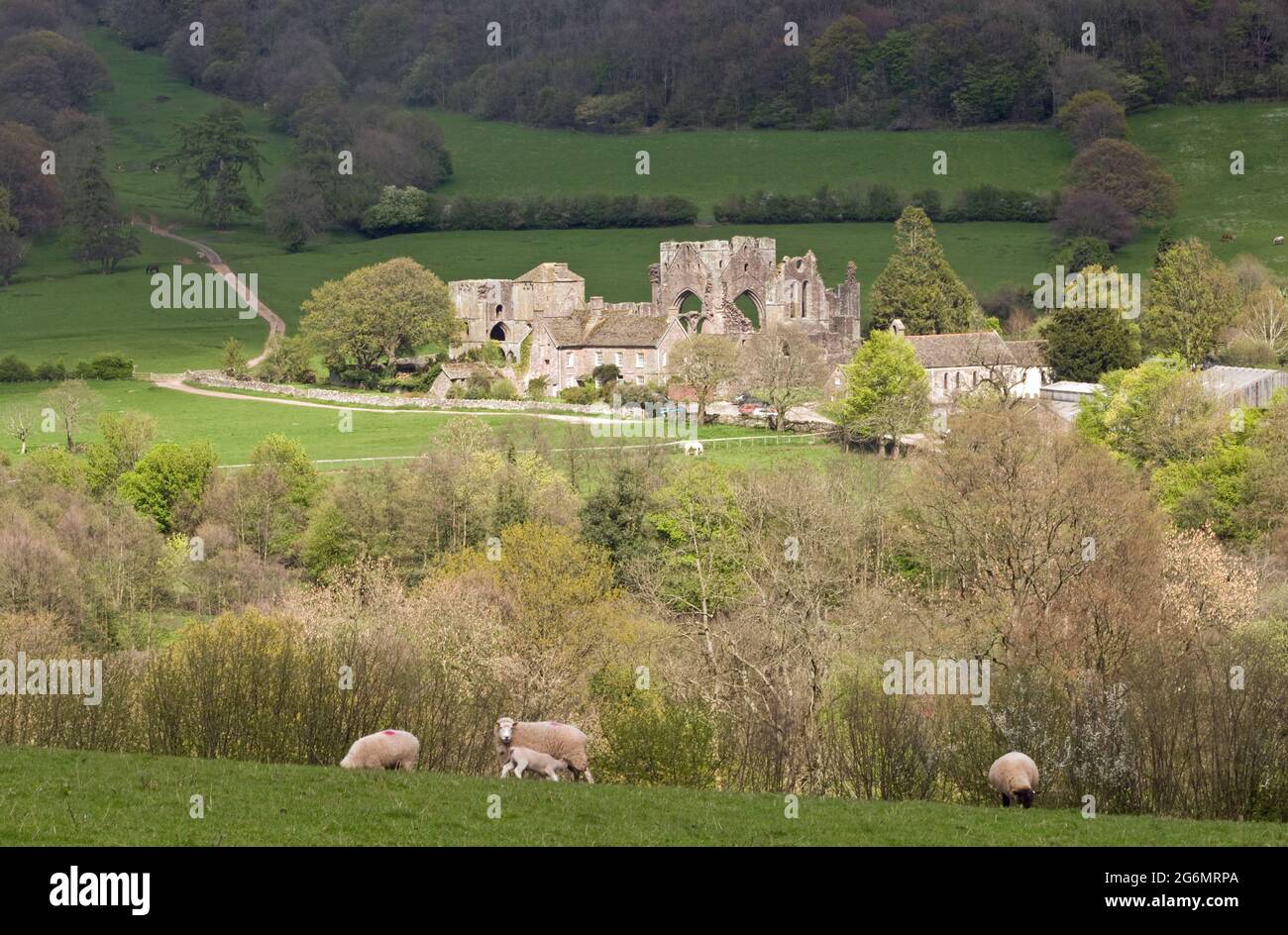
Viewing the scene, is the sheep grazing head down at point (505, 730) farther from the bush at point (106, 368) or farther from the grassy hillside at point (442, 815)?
the bush at point (106, 368)

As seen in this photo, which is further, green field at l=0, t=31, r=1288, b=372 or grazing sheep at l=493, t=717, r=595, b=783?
green field at l=0, t=31, r=1288, b=372

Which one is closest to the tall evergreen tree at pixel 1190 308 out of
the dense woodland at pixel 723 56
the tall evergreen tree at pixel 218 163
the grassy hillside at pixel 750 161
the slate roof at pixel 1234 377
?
the slate roof at pixel 1234 377

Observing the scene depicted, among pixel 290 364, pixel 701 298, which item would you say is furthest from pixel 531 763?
pixel 701 298

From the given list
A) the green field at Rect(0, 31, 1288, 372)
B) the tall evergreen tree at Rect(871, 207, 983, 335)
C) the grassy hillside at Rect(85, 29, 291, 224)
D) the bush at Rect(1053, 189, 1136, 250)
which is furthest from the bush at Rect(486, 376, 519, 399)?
the grassy hillside at Rect(85, 29, 291, 224)

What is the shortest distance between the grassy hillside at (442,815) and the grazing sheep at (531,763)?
83.0 inches

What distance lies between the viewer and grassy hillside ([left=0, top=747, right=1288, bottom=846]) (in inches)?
766

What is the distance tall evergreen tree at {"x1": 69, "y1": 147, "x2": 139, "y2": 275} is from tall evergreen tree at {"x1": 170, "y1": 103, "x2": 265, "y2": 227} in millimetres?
10527

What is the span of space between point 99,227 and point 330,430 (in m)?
50.6

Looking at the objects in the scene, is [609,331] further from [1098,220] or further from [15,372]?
[1098,220]

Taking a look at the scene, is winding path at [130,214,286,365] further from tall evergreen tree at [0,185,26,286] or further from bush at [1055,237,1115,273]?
bush at [1055,237,1115,273]

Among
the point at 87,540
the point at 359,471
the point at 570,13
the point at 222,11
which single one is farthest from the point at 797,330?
the point at 222,11

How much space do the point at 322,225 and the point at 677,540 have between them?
79252 millimetres
